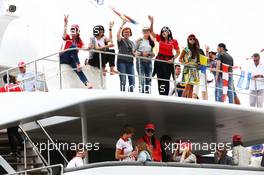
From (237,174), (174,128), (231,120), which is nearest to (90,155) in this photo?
(174,128)

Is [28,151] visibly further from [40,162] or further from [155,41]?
[155,41]

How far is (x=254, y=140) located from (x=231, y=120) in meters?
3.80

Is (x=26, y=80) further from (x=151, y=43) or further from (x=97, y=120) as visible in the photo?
(x=151, y=43)

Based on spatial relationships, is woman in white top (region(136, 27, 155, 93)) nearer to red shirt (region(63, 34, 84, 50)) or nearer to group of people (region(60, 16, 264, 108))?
group of people (region(60, 16, 264, 108))

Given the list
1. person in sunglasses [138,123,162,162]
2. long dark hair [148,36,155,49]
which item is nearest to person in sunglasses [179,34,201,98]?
long dark hair [148,36,155,49]

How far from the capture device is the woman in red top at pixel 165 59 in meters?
15.5

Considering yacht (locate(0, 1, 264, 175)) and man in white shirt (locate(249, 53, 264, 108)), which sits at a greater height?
man in white shirt (locate(249, 53, 264, 108))

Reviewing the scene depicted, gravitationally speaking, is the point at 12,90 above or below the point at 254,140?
above

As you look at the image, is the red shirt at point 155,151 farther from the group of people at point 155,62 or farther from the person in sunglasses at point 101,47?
the person in sunglasses at point 101,47

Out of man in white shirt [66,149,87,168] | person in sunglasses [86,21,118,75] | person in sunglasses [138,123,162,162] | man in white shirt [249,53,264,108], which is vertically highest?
person in sunglasses [86,21,118,75]

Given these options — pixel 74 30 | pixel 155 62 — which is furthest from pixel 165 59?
pixel 74 30

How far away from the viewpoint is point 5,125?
619 inches

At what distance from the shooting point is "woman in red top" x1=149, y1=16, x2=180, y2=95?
15.5 metres

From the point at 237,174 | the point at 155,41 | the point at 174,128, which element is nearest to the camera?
the point at 237,174
